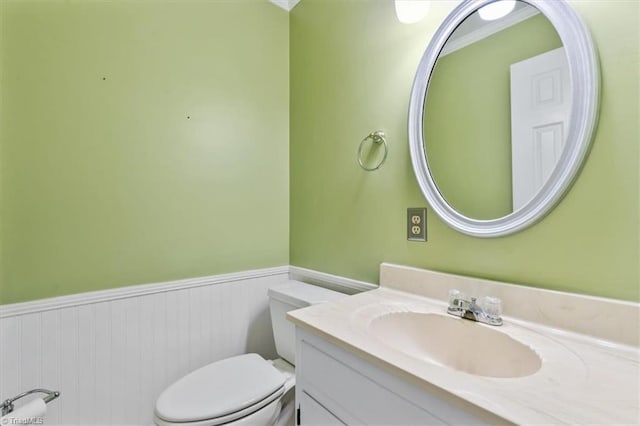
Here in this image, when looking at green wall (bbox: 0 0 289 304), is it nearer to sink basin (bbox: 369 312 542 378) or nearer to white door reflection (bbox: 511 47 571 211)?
sink basin (bbox: 369 312 542 378)

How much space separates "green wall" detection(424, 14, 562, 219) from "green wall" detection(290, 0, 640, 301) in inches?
3.9

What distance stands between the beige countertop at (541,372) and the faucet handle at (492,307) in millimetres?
37

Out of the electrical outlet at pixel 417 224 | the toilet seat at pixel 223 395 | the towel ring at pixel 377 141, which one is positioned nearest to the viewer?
the toilet seat at pixel 223 395

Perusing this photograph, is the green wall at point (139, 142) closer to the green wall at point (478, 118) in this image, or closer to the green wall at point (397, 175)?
the green wall at point (397, 175)

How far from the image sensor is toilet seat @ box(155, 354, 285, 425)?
0.92 meters

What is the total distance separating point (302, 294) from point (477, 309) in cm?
75

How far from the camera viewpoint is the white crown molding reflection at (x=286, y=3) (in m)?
1.67

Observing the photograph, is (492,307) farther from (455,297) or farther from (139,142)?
(139,142)

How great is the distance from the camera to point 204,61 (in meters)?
1.42

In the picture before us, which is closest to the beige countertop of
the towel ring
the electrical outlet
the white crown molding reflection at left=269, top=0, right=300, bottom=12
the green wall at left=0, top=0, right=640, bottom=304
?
the green wall at left=0, top=0, right=640, bottom=304

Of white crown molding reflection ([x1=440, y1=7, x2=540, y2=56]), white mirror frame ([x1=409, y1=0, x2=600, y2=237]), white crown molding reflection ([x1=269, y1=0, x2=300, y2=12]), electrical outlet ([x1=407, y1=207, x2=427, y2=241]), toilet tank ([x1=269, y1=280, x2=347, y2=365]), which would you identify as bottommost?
toilet tank ([x1=269, y1=280, x2=347, y2=365])

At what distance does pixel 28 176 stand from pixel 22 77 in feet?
1.18

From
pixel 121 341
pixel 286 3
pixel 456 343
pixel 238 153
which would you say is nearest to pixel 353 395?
pixel 456 343

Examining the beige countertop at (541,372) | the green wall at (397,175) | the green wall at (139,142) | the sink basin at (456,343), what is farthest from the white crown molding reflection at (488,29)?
the green wall at (139,142)
